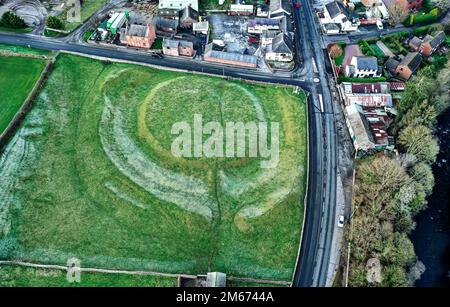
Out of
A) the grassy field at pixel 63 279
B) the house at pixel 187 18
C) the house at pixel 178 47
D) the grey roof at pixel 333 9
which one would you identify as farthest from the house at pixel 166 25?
the grassy field at pixel 63 279

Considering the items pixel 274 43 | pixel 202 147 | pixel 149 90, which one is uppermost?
pixel 274 43

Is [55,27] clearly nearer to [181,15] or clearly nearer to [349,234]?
[181,15]

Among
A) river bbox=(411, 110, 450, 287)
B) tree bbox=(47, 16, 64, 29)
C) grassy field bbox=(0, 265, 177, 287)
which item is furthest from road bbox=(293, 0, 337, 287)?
tree bbox=(47, 16, 64, 29)

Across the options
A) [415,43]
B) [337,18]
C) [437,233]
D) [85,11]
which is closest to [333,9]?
[337,18]

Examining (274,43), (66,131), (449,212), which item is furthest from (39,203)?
(449,212)

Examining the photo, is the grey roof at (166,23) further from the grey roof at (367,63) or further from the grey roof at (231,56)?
the grey roof at (367,63)

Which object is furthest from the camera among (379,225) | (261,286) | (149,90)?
(149,90)
